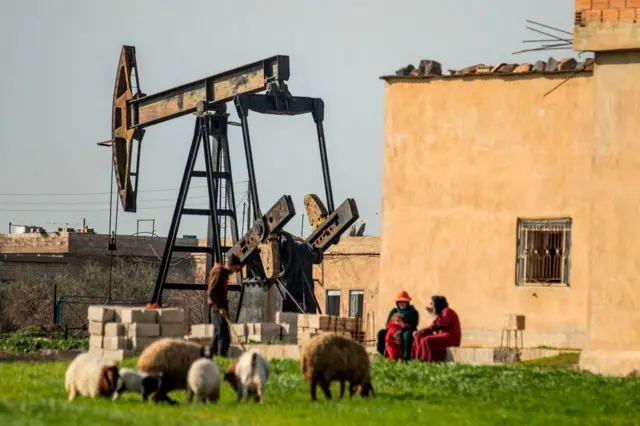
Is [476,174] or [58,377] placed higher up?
[476,174]

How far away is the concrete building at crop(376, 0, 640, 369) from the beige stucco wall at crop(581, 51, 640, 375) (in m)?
3.30

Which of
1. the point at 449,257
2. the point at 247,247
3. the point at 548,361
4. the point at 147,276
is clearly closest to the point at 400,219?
the point at 449,257

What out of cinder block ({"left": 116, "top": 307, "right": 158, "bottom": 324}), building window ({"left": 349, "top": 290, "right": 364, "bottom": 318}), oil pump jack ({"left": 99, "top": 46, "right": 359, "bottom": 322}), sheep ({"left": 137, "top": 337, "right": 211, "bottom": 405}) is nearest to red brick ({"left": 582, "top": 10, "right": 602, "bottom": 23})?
cinder block ({"left": 116, "top": 307, "right": 158, "bottom": 324})

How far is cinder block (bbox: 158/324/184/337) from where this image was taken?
84.6 feet

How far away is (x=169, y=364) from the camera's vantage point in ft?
57.9

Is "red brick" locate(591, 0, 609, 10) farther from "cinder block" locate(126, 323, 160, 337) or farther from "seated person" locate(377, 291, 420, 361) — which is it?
"cinder block" locate(126, 323, 160, 337)

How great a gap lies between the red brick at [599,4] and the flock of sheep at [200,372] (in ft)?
24.8

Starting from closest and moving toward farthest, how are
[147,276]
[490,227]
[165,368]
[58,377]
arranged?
[165,368] < [58,377] < [490,227] < [147,276]

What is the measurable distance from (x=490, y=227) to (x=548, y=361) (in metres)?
4.19

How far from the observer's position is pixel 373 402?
1770cm

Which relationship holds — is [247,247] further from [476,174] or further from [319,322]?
[476,174]

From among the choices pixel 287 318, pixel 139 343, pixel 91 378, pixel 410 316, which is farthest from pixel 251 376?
pixel 287 318

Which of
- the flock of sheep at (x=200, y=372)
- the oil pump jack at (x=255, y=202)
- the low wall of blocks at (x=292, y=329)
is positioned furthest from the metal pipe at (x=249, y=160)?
the flock of sheep at (x=200, y=372)

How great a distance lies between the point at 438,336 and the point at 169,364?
647cm
